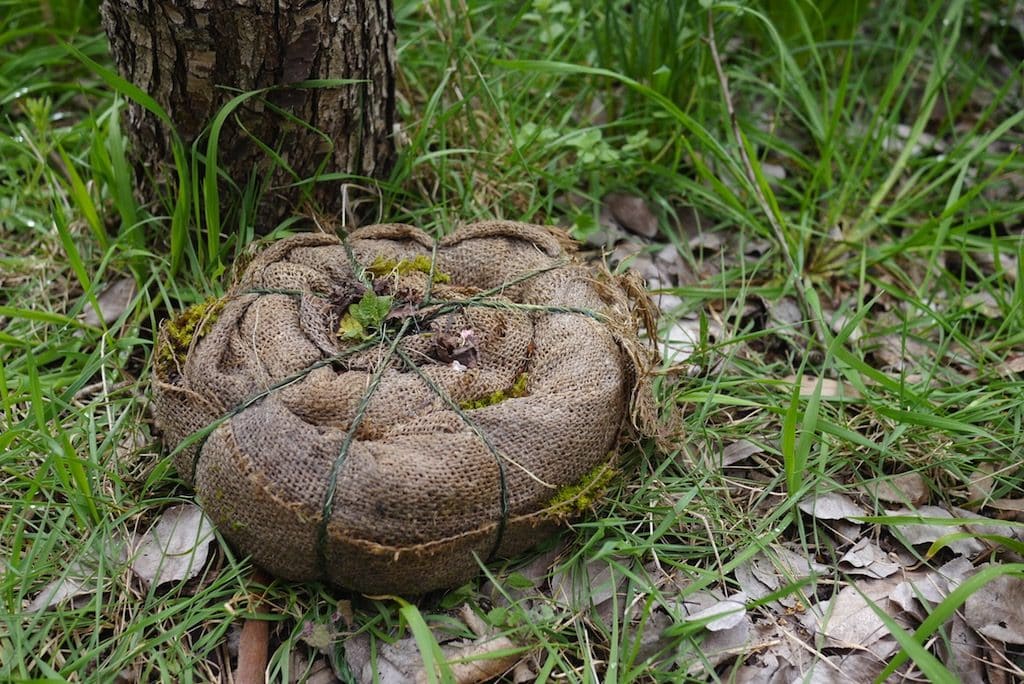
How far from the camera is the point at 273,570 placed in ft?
6.23

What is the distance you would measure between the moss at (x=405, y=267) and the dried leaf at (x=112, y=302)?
0.71 meters

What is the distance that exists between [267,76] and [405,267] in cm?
59

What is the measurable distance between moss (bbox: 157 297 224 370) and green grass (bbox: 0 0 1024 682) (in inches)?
8.4

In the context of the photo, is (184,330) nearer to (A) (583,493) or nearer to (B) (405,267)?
(B) (405,267)

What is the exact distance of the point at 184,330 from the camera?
2.11 meters

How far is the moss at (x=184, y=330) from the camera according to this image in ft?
6.81

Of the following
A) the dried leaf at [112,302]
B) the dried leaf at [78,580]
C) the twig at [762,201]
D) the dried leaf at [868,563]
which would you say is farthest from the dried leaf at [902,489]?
the dried leaf at [112,302]

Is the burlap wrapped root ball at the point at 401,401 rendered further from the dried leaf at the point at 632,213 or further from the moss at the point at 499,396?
the dried leaf at the point at 632,213

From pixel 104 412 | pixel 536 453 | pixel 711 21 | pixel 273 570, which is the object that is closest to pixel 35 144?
pixel 104 412

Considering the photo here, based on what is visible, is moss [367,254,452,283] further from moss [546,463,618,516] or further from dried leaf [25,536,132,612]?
dried leaf [25,536,132,612]

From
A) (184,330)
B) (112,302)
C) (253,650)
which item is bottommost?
(253,650)

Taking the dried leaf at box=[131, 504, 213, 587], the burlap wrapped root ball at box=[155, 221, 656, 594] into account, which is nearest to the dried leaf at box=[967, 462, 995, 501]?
the burlap wrapped root ball at box=[155, 221, 656, 594]

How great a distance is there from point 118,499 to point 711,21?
2056mm

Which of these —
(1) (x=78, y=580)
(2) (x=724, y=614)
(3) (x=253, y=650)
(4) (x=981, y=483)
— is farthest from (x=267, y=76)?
(4) (x=981, y=483)
